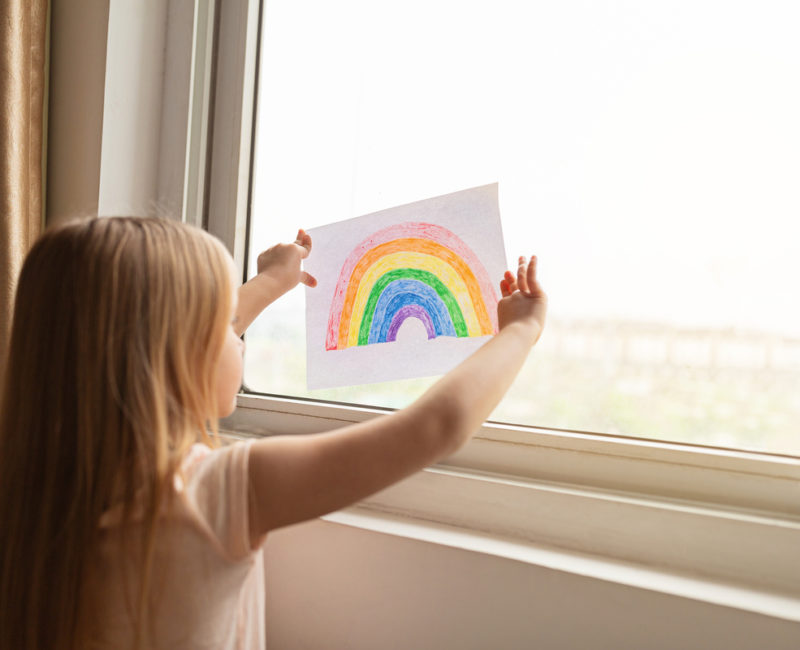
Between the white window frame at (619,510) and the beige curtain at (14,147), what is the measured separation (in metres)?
0.49

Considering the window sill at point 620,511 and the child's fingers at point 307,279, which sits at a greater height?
the child's fingers at point 307,279

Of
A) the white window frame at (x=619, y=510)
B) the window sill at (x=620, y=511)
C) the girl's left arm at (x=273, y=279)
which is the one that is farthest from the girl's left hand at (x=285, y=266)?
the window sill at (x=620, y=511)

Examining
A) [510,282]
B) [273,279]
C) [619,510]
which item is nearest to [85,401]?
[273,279]

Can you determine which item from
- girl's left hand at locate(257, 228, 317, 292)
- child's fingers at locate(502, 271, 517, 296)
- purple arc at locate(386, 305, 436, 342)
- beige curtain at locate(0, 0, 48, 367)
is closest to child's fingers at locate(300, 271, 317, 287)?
girl's left hand at locate(257, 228, 317, 292)

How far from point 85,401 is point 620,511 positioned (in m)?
0.57

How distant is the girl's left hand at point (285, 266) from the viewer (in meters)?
0.87

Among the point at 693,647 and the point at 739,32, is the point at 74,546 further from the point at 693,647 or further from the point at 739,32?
the point at 739,32

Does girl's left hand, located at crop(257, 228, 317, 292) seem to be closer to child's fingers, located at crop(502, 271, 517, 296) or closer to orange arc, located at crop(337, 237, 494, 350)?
orange arc, located at crop(337, 237, 494, 350)

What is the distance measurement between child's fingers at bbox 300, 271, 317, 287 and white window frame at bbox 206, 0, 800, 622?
196 millimetres

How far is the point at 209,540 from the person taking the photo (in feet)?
1.83

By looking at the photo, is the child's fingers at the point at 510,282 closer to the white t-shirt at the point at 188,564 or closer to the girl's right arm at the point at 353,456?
the girl's right arm at the point at 353,456

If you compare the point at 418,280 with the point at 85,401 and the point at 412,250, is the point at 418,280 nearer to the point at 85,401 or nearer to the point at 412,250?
the point at 412,250

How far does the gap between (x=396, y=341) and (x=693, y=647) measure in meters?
0.47

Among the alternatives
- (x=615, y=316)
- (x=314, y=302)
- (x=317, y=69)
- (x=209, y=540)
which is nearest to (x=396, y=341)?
(x=314, y=302)
